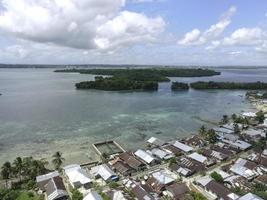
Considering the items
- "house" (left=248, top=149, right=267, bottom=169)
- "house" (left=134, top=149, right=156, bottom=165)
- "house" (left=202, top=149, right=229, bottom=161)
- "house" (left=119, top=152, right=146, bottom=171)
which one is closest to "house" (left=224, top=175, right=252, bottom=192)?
"house" (left=248, top=149, right=267, bottom=169)

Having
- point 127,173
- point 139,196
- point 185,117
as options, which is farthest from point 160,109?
point 139,196

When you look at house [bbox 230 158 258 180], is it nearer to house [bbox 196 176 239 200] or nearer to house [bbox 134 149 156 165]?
house [bbox 196 176 239 200]

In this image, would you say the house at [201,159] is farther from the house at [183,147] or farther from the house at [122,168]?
the house at [122,168]

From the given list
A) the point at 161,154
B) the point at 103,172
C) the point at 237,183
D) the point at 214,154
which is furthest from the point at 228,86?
the point at 103,172

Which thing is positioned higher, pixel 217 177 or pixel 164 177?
pixel 217 177

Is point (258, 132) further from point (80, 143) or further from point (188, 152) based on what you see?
point (80, 143)

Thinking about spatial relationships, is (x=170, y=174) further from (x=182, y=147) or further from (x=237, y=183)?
(x=182, y=147)

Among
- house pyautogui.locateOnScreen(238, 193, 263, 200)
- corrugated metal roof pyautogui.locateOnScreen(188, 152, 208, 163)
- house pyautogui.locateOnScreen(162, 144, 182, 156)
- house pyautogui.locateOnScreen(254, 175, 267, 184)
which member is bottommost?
house pyautogui.locateOnScreen(162, 144, 182, 156)

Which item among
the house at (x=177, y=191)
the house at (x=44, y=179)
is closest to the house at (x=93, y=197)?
the house at (x=44, y=179)
